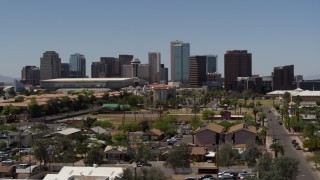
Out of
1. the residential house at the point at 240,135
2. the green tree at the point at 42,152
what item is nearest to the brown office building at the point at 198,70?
the residential house at the point at 240,135

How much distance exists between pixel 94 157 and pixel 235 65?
2496 inches

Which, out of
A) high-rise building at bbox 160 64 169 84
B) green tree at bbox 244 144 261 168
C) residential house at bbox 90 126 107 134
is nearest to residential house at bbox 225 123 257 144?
green tree at bbox 244 144 261 168

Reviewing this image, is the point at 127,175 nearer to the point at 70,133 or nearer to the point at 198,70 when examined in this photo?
the point at 70,133

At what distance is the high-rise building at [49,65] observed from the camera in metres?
93.7

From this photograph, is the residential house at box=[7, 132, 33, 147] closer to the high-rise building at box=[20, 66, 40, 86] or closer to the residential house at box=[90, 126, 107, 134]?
the residential house at box=[90, 126, 107, 134]

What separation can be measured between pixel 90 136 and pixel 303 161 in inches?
420

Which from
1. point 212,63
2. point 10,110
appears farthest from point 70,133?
point 212,63

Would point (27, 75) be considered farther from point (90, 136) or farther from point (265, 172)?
point (265, 172)

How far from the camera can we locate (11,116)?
35094 millimetres

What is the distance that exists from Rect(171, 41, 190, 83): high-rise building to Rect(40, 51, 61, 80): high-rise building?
89.8ft

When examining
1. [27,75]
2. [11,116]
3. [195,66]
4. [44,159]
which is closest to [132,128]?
[44,159]

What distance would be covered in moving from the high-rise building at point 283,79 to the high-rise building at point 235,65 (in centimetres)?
745

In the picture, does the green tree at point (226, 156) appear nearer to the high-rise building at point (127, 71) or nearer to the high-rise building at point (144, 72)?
the high-rise building at point (144, 72)

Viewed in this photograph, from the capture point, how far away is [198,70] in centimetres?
8456
